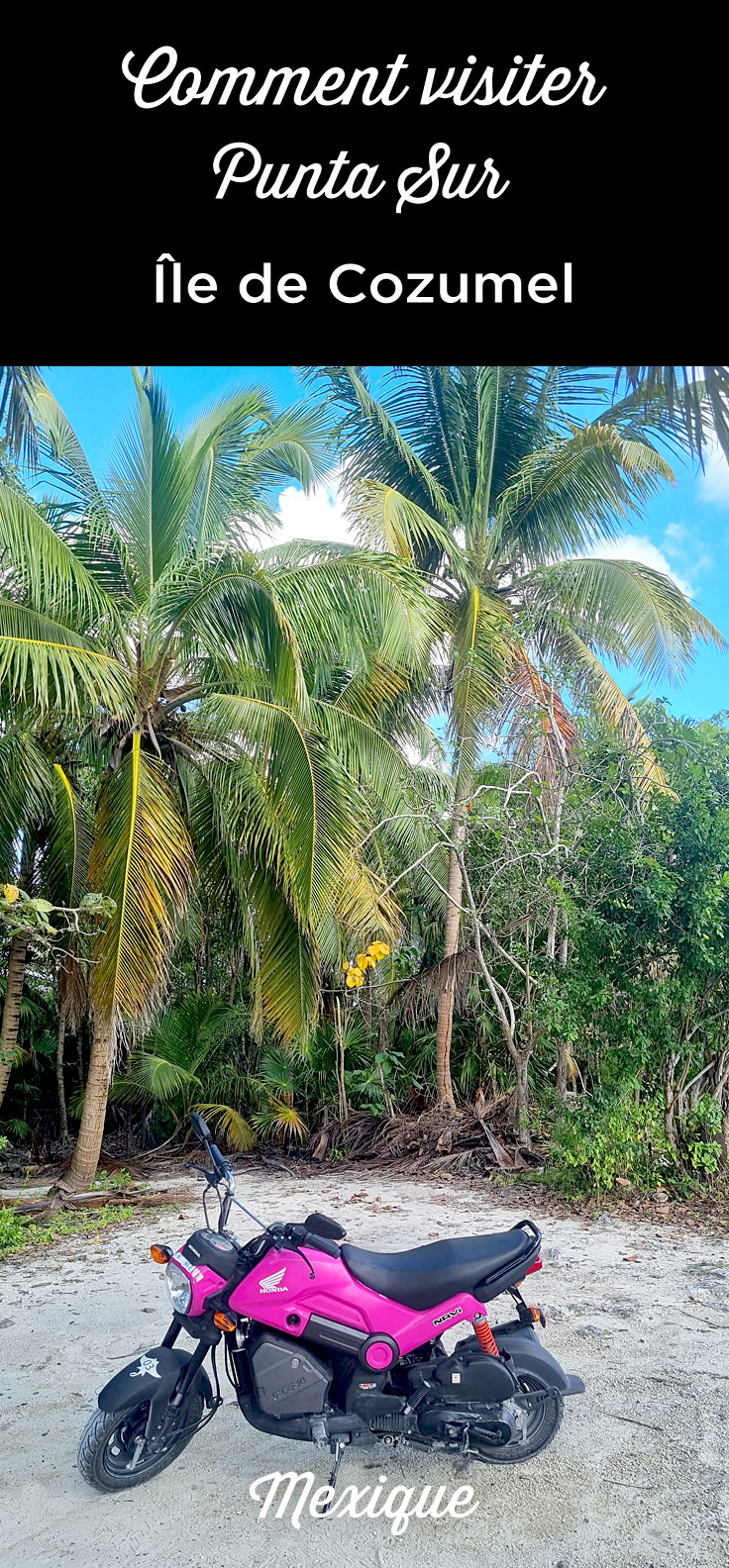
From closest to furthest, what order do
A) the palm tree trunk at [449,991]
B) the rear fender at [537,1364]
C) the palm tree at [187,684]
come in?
1. the rear fender at [537,1364]
2. the palm tree at [187,684]
3. the palm tree trunk at [449,991]

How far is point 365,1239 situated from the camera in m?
6.03

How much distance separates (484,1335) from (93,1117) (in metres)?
5.80

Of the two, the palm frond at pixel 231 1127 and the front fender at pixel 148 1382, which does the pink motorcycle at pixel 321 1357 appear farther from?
the palm frond at pixel 231 1127

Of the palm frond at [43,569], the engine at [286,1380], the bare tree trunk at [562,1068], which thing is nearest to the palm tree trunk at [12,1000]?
the palm frond at [43,569]

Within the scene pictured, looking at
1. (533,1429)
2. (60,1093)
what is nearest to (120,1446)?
(533,1429)

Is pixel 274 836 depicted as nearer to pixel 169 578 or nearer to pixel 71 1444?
pixel 169 578

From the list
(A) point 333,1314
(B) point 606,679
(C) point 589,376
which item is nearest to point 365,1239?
(A) point 333,1314

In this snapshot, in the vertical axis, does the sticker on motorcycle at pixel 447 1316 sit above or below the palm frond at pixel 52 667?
below

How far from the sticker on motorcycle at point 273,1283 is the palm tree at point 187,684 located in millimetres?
4430

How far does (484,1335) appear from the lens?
9.49 ft

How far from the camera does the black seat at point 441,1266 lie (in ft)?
9.39

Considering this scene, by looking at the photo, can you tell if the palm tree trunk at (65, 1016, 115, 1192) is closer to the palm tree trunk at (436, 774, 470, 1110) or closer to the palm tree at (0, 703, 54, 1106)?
the palm tree at (0, 703, 54, 1106)

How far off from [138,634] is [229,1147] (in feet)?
17.4
